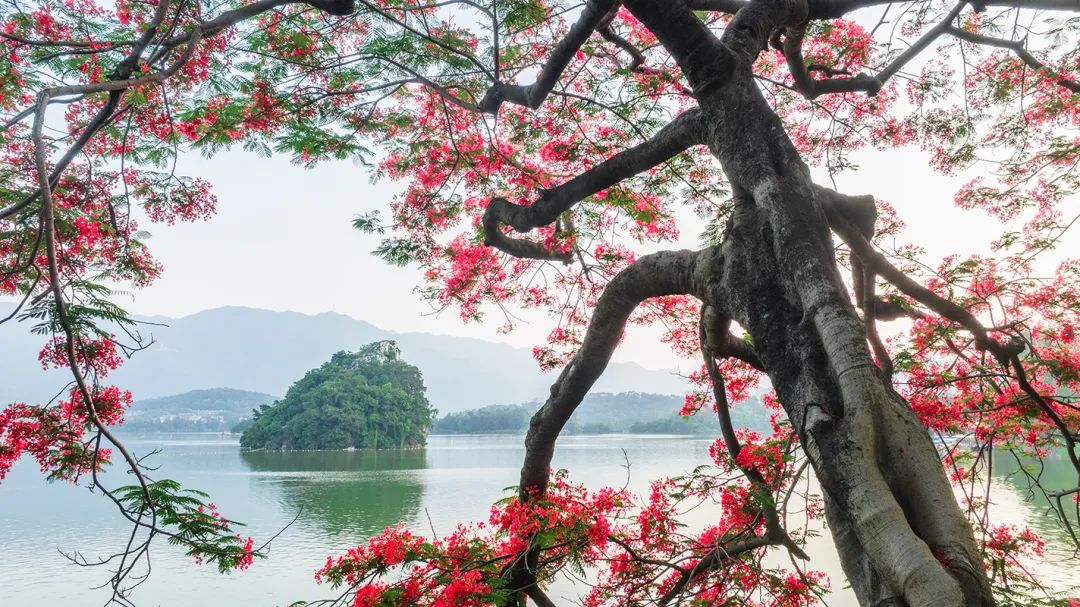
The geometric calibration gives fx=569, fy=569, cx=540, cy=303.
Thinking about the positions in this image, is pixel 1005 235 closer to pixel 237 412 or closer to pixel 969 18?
pixel 969 18

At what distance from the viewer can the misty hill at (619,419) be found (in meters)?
61.7

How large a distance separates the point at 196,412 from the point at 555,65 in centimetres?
14354

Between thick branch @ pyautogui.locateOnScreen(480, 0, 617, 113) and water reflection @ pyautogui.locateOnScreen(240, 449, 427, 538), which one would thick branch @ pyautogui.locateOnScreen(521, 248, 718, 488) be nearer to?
thick branch @ pyautogui.locateOnScreen(480, 0, 617, 113)

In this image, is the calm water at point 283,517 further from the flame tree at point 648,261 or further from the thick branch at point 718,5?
the thick branch at point 718,5

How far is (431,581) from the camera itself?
290cm

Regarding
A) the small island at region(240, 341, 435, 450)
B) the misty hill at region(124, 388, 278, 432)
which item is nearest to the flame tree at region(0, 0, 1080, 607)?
the small island at region(240, 341, 435, 450)

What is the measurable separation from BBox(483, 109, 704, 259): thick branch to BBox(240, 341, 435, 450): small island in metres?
43.3

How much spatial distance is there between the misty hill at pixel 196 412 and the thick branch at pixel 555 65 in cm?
11349

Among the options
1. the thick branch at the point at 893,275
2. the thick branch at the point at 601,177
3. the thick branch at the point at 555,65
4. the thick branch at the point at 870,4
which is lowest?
the thick branch at the point at 893,275

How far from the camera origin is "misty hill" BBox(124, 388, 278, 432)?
102m

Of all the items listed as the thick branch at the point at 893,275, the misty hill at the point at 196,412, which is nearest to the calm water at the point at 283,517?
the thick branch at the point at 893,275

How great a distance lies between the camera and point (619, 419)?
103625mm

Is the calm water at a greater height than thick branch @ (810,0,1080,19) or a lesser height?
lesser

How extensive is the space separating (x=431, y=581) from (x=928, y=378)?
370 centimetres
